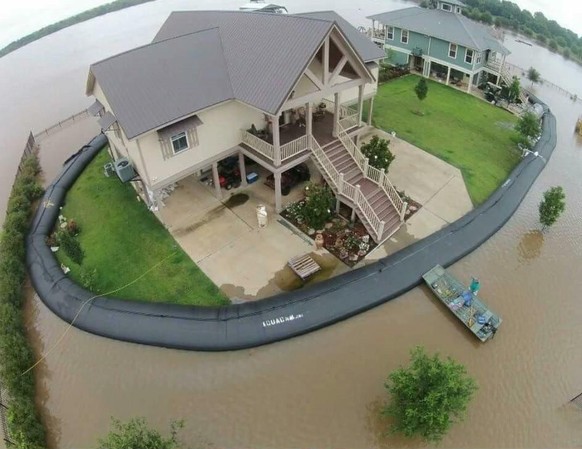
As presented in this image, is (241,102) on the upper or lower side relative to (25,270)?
upper

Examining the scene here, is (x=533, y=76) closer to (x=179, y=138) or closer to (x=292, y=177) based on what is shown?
(x=292, y=177)

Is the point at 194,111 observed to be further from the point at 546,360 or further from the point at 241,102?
the point at 546,360

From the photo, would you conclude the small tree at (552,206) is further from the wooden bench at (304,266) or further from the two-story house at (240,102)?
the wooden bench at (304,266)

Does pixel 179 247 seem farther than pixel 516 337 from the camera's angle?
Yes

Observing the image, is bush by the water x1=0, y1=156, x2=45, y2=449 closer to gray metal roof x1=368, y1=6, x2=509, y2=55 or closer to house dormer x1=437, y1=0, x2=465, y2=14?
gray metal roof x1=368, y1=6, x2=509, y2=55

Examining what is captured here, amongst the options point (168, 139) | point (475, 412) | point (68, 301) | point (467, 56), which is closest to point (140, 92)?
point (168, 139)

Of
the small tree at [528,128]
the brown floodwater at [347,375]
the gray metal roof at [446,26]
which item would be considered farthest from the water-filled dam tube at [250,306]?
the gray metal roof at [446,26]

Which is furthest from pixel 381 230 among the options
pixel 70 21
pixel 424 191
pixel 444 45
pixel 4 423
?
pixel 70 21
